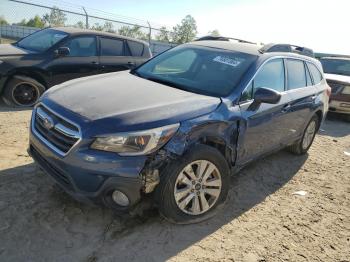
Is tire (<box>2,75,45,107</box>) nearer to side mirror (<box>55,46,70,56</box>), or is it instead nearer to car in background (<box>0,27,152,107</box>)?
car in background (<box>0,27,152,107</box>)

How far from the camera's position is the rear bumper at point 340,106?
9.84m

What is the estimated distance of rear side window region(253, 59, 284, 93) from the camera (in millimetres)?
4255

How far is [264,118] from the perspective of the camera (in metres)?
4.31

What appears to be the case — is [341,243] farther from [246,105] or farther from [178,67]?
[178,67]

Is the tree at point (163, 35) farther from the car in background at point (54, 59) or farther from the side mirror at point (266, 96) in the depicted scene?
the side mirror at point (266, 96)

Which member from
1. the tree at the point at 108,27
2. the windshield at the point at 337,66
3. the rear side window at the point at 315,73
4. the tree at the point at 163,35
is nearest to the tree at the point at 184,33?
the tree at the point at 163,35

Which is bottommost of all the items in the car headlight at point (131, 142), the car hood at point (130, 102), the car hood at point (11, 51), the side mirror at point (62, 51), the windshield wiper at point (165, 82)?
the car hood at point (11, 51)

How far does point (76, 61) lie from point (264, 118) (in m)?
4.87

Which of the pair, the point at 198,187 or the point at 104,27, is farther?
the point at 104,27

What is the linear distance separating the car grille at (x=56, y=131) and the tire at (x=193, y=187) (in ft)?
2.77

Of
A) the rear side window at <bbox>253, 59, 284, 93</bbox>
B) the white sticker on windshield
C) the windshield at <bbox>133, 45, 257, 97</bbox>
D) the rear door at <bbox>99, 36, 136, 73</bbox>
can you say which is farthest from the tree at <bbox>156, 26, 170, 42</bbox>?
the white sticker on windshield

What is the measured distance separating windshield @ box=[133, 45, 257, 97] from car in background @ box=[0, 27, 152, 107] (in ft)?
10.7

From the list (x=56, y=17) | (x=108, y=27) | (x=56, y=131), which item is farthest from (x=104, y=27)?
(x=56, y=131)

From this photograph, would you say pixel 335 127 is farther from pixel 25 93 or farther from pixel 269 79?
pixel 25 93
